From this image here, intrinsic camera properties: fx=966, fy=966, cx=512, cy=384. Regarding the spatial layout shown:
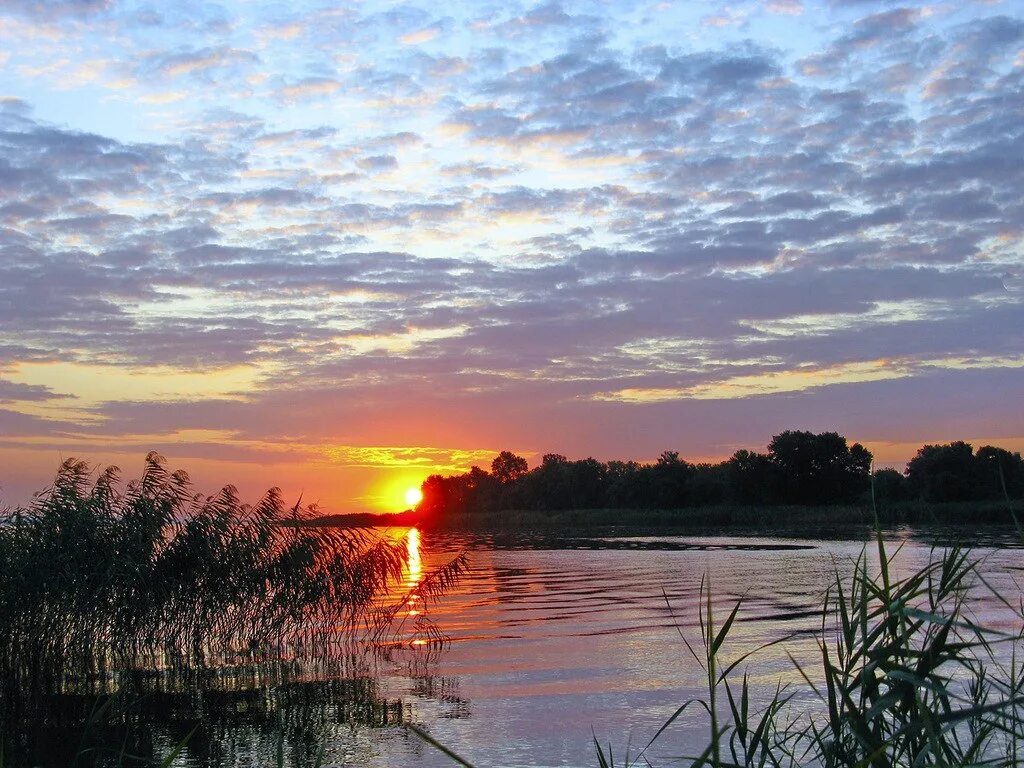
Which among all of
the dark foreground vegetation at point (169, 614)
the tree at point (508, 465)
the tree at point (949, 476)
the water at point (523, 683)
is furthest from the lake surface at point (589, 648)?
the tree at point (508, 465)

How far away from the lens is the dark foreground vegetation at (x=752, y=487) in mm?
85000

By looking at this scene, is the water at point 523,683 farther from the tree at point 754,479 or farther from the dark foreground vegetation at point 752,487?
the tree at point 754,479

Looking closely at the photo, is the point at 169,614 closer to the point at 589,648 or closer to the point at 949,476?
the point at 589,648

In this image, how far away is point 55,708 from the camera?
17719 millimetres

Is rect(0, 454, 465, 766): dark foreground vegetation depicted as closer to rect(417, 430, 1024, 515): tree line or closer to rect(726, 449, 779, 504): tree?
rect(417, 430, 1024, 515): tree line

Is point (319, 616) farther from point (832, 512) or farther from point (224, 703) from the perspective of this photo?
point (832, 512)

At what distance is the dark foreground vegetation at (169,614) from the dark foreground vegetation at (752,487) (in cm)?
6016

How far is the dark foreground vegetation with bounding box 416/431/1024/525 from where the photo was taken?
279 feet

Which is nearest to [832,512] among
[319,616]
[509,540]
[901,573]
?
[509,540]

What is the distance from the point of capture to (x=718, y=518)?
94.4 m

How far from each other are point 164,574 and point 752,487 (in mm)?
90354

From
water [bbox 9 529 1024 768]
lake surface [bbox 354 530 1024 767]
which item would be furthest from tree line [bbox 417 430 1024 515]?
water [bbox 9 529 1024 768]

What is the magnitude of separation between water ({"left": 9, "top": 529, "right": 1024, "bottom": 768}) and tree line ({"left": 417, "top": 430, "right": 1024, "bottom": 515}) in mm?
45220

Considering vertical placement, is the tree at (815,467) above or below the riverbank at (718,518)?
above
